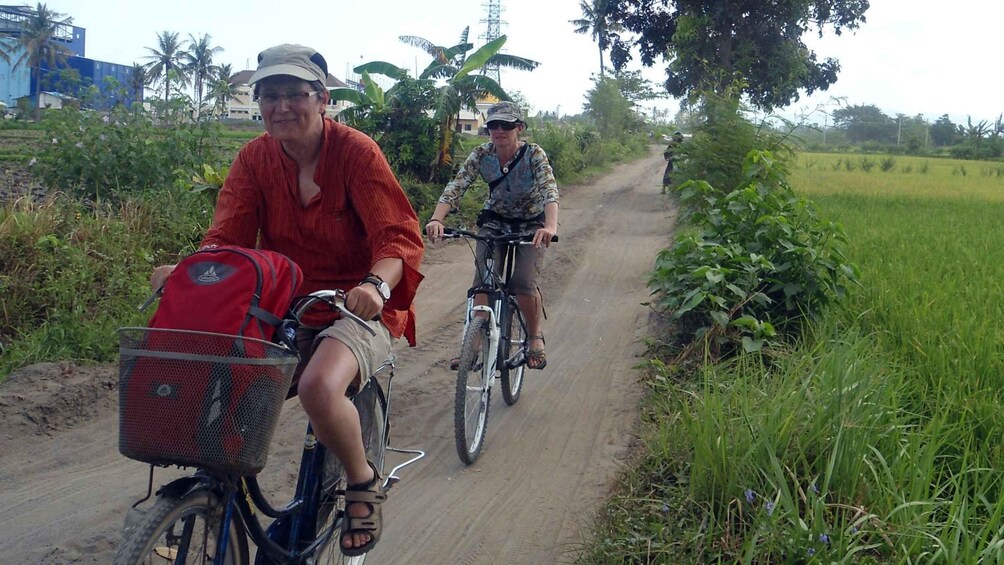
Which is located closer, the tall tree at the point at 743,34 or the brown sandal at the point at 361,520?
the brown sandal at the point at 361,520

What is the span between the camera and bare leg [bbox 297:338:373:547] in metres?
2.59

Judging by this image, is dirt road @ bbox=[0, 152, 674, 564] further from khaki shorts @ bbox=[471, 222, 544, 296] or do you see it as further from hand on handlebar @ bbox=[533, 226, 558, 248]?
hand on handlebar @ bbox=[533, 226, 558, 248]

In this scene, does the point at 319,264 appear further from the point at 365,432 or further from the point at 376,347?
the point at 365,432

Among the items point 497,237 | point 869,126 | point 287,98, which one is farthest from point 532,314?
point 869,126

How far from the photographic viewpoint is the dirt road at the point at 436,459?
3873mm

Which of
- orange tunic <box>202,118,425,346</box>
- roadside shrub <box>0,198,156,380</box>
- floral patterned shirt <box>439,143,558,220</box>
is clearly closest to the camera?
orange tunic <box>202,118,425,346</box>

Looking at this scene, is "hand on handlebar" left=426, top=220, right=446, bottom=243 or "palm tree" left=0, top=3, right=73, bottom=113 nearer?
"hand on handlebar" left=426, top=220, right=446, bottom=243

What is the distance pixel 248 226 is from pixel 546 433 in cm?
282

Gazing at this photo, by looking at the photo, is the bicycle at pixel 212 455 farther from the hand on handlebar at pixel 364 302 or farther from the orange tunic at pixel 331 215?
the orange tunic at pixel 331 215

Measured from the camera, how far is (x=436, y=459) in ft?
16.3

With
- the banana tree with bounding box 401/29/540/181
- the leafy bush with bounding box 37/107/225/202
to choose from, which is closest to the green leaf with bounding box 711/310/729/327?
the leafy bush with bounding box 37/107/225/202

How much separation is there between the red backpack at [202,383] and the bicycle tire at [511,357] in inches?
127

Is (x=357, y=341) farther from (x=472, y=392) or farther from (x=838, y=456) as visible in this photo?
(x=472, y=392)

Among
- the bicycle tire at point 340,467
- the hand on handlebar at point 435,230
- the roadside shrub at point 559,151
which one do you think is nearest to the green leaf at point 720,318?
the hand on handlebar at point 435,230
